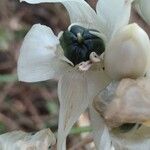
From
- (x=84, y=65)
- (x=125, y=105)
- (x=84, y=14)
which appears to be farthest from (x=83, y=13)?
(x=125, y=105)

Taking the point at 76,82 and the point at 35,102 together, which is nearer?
the point at 76,82

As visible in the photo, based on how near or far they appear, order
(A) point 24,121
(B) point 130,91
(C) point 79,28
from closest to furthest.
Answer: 1. (B) point 130,91
2. (C) point 79,28
3. (A) point 24,121

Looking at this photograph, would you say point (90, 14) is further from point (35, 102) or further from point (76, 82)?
point (35, 102)

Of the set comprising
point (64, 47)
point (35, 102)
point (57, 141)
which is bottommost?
point (35, 102)

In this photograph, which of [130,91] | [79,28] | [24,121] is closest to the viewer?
[130,91]

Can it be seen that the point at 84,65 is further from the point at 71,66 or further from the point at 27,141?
the point at 27,141

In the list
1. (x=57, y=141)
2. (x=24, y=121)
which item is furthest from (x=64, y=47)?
(x=24, y=121)

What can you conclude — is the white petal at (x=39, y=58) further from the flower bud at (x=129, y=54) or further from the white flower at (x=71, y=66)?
the flower bud at (x=129, y=54)

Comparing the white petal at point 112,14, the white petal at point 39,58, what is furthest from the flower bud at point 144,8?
the white petal at point 39,58
